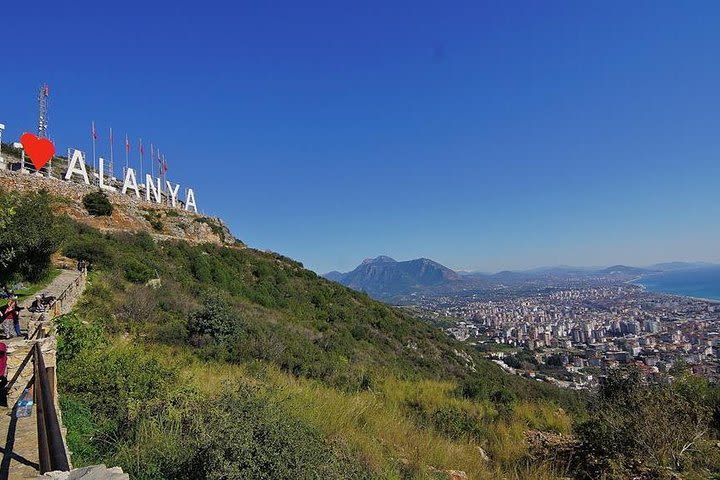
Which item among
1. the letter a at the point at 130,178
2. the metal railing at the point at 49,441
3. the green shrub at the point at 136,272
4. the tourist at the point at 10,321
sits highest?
the letter a at the point at 130,178

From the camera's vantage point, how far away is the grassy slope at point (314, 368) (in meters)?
5.29

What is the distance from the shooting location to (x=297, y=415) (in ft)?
15.8

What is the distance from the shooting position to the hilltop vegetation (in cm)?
364

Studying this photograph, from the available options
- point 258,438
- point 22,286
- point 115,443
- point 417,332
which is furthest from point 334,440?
point 417,332

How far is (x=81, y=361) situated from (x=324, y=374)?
18.6 feet

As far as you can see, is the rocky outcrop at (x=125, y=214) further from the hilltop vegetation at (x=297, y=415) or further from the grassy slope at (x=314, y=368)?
the hilltop vegetation at (x=297, y=415)

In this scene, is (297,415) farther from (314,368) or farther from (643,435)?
(314,368)

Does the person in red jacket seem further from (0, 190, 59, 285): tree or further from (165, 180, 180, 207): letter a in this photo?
(165, 180, 180, 207): letter a

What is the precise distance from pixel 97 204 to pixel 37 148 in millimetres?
6378

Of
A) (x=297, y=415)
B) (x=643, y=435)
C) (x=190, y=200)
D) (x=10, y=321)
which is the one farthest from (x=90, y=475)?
(x=190, y=200)

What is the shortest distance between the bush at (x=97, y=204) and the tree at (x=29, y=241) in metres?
16.7

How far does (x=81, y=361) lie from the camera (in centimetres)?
666

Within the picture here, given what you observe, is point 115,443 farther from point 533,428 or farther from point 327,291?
point 327,291

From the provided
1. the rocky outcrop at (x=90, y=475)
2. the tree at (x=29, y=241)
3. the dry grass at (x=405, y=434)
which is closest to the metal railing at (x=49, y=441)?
the rocky outcrop at (x=90, y=475)
